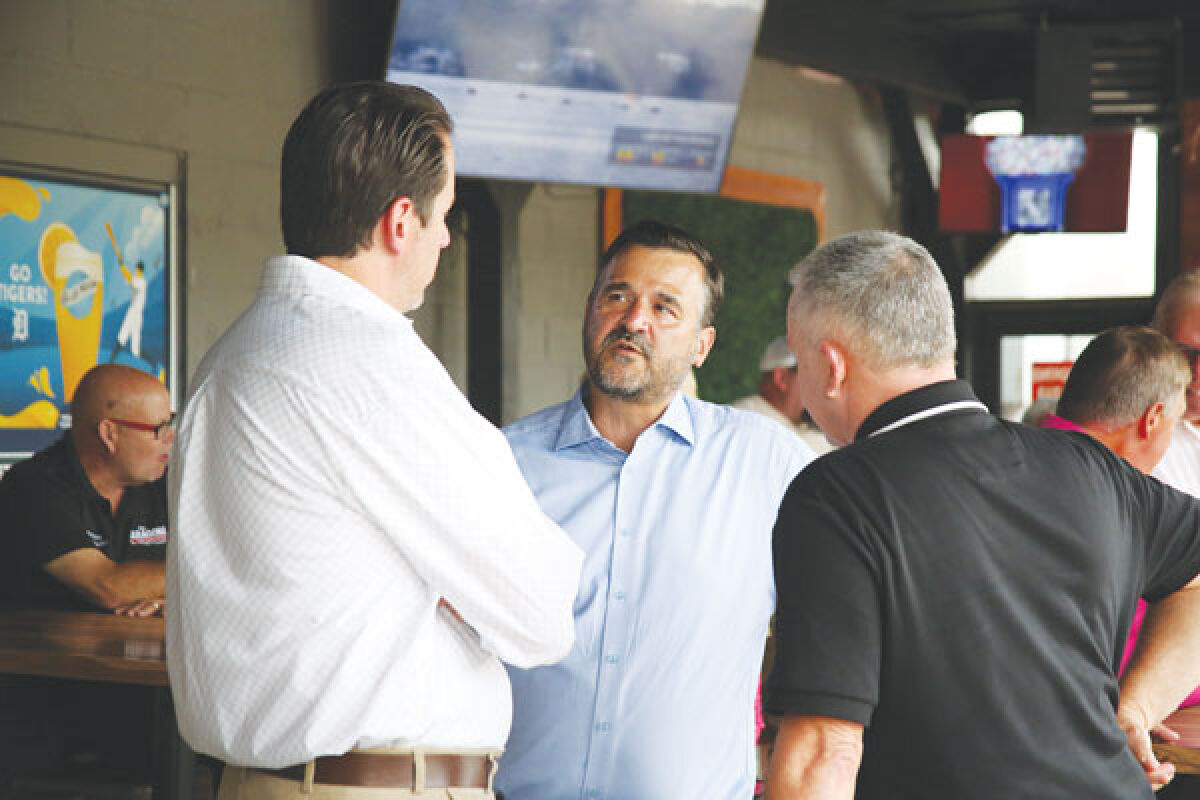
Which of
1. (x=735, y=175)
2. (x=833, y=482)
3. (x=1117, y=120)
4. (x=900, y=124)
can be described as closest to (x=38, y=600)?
(x=833, y=482)

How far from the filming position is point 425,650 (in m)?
1.55

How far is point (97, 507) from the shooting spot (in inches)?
144

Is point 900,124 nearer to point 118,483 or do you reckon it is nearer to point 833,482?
point 118,483

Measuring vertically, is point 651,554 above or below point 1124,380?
below

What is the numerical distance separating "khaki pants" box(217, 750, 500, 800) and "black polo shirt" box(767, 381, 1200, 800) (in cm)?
38

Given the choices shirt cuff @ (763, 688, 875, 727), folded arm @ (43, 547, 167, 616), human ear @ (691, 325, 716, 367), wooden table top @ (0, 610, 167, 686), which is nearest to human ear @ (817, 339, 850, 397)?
shirt cuff @ (763, 688, 875, 727)

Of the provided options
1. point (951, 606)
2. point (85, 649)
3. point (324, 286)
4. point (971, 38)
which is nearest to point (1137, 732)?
point (951, 606)

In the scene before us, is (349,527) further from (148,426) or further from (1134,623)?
(148,426)

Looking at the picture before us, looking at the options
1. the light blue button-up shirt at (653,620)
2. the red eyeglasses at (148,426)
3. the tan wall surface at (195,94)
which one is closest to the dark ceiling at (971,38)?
the tan wall surface at (195,94)

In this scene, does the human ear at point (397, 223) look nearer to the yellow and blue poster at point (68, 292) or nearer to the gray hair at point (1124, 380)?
the gray hair at point (1124, 380)

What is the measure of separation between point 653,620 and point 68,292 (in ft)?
9.84

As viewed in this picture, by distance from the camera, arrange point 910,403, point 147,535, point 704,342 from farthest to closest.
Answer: point 147,535 < point 704,342 < point 910,403

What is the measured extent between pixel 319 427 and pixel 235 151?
3.66 meters

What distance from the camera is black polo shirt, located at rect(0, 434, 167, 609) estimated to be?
343 cm
